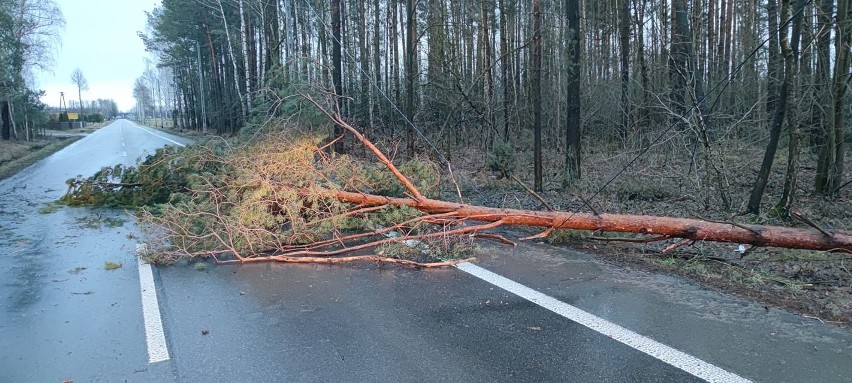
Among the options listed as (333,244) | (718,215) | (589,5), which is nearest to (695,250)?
(718,215)

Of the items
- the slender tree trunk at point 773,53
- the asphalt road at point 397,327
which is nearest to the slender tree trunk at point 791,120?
the slender tree trunk at point 773,53

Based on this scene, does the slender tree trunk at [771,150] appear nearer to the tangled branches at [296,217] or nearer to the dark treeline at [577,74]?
the dark treeline at [577,74]

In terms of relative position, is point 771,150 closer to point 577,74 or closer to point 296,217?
point 577,74

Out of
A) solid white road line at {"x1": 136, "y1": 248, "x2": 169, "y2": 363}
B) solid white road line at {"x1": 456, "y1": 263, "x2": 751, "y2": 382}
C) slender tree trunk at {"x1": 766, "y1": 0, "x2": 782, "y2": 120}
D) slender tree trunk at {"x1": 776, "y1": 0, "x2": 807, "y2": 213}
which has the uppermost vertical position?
slender tree trunk at {"x1": 766, "y1": 0, "x2": 782, "y2": 120}

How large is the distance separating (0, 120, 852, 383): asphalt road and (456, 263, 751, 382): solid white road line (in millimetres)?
15

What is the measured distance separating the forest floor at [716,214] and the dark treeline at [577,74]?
1.77ft

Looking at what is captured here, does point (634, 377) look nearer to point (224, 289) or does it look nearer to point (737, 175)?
point (224, 289)

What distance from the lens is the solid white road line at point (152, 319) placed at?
12.7 ft

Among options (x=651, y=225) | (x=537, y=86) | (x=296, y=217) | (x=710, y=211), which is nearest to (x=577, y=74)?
(x=537, y=86)

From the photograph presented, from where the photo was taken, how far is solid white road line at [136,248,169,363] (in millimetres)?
3879

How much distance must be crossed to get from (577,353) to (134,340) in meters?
3.37

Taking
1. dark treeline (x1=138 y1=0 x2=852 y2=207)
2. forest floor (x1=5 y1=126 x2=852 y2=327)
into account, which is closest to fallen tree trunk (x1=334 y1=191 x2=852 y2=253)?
A: forest floor (x1=5 y1=126 x2=852 y2=327)

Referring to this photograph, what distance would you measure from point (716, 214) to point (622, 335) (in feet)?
18.5

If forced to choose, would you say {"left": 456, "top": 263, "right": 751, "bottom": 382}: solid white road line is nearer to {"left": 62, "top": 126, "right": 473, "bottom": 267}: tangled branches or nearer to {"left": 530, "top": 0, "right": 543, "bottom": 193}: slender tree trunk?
{"left": 62, "top": 126, "right": 473, "bottom": 267}: tangled branches
